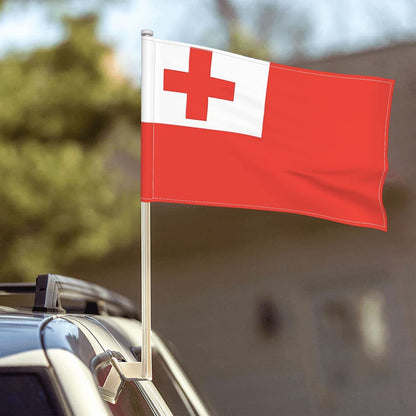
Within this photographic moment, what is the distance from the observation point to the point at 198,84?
2963 millimetres

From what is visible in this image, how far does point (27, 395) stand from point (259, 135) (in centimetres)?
175

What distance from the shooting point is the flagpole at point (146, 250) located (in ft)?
7.48

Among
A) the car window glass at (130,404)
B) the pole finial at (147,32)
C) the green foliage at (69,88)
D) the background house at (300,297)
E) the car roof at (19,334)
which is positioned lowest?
the background house at (300,297)

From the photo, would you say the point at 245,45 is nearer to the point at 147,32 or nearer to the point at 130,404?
the point at 147,32

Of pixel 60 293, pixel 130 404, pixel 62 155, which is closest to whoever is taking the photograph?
pixel 130 404

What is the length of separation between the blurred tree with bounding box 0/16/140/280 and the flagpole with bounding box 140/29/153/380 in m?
8.03

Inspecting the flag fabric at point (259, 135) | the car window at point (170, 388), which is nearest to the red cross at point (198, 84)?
the flag fabric at point (259, 135)

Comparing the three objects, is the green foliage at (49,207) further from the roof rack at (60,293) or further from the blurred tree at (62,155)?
the roof rack at (60,293)

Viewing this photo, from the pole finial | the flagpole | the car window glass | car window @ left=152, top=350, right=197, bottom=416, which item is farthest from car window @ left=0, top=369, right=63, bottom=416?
the pole finial

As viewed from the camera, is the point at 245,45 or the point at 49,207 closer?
the point at 49,207

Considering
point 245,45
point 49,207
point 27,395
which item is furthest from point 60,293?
point 245,45

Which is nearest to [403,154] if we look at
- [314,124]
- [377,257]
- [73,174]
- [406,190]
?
[406,190]

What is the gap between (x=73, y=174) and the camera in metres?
10.8

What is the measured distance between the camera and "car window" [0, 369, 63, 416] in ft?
5.21
